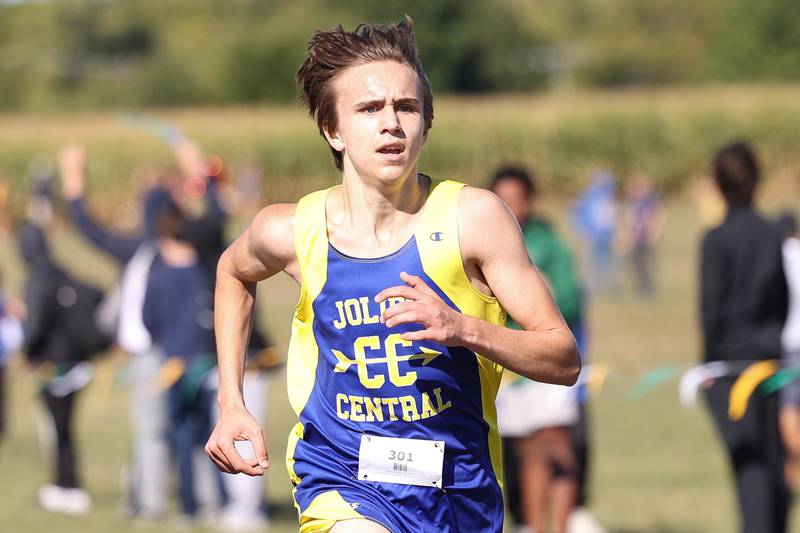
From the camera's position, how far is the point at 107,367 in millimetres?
20734

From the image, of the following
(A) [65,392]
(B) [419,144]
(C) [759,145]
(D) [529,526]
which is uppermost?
(C) [759,145]

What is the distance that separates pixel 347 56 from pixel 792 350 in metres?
7.55

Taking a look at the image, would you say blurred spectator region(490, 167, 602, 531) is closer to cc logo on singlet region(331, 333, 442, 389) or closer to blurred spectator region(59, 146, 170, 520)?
blurred spectator region(59, 146, 170, 520)

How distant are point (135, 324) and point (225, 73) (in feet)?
259

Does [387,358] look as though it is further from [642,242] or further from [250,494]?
[642,242]

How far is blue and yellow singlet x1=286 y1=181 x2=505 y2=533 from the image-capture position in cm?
433

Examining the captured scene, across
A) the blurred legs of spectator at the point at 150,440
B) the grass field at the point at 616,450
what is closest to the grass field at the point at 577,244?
the grass field at the point at 616,450

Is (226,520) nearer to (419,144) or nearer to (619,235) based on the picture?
(419,144)

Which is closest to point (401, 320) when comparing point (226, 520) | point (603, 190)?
point (226, 520)

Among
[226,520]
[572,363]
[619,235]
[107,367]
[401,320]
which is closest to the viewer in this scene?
[401,320]

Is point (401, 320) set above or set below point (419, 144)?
below

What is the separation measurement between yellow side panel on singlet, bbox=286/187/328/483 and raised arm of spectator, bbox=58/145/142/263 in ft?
22.1

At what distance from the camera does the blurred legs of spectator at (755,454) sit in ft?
25.3

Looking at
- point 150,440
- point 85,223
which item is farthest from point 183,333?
point 85,223
